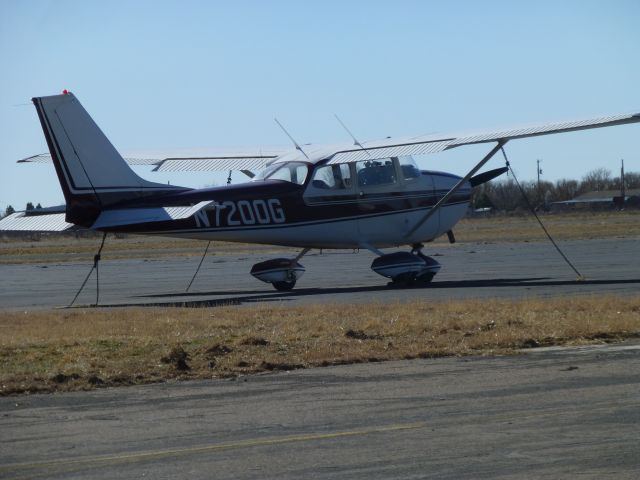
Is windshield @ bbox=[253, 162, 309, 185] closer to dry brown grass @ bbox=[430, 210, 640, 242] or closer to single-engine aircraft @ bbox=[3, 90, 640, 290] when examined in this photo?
single-engine aircraft @ bbox=[3, 90, 640, 290]

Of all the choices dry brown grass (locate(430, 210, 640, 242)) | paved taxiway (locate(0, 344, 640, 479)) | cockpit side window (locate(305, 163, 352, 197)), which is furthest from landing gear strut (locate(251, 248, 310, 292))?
dry brown grass (locate(430, 210, 640, 242))

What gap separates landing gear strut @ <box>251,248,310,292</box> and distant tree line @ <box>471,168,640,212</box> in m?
72.3

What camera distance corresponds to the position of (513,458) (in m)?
7.21

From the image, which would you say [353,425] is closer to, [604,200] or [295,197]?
[295,197]

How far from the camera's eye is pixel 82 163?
21234 millimetres

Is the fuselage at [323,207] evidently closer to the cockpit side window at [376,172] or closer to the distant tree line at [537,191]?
the cockpit side window at [376,172]

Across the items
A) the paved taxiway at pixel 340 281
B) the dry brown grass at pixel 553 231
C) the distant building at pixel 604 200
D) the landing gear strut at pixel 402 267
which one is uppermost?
the landing gear strut at pixel 402 267

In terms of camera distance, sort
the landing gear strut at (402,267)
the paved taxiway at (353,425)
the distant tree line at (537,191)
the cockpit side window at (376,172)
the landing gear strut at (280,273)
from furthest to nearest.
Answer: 1. the distant tree line at (537,191)
2. the cockpit side window at (376,172)
3. the landing gear strut at (280,273)
4. the landing gear strut at (402,267)
5. the paved taxiway at (353,425)

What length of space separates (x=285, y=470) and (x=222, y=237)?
620 inches

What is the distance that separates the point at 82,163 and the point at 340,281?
733 centimetres

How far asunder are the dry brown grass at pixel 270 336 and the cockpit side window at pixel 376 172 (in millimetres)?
6594

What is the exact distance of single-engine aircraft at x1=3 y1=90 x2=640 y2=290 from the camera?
2128cm

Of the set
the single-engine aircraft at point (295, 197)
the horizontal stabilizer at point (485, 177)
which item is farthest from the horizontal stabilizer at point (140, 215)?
the horizontal stabilizer at point (485, 177)

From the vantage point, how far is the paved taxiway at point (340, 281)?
69.3 ft
